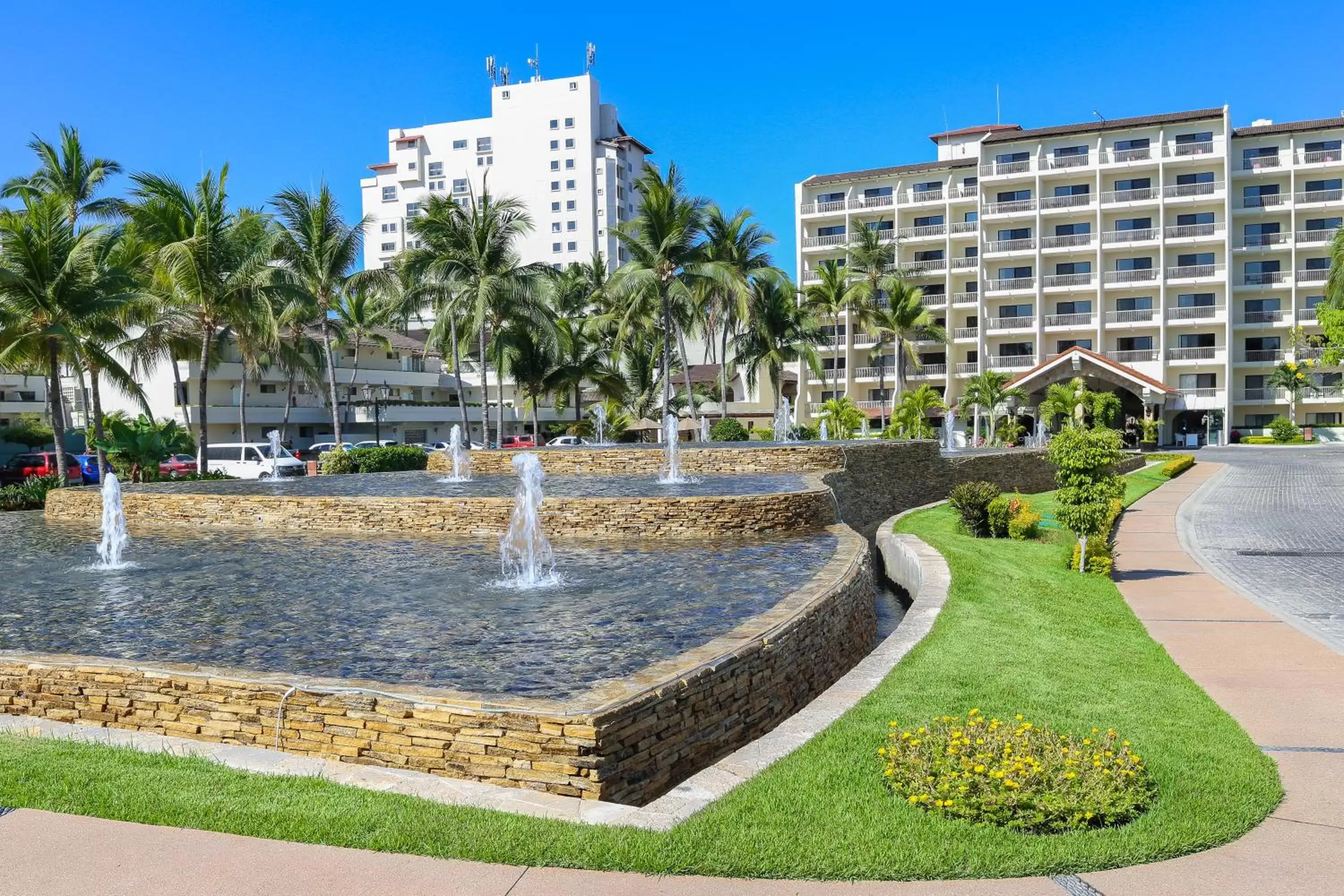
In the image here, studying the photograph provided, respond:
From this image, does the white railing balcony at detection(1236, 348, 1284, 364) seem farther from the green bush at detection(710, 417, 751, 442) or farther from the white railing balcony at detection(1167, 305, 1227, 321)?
the green bush at detection(710, 417, 751, 442)

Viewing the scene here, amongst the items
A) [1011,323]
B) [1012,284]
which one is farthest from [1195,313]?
[1012,284]

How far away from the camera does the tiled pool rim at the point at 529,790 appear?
495cm

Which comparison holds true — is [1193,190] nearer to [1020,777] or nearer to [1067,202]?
[1067,202]

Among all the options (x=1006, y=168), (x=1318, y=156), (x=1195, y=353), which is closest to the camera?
(x=1318, y=156)

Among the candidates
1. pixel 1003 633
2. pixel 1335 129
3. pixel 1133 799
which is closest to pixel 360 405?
pixel 1003 633

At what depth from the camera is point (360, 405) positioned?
5691 cm

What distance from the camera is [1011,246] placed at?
204ft

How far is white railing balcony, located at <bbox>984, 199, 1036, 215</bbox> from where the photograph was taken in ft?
202

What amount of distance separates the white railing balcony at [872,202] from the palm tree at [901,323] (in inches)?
345

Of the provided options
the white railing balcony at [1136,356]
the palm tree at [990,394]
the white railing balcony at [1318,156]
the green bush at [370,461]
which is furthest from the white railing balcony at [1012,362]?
Result: the green bush at [370,461]

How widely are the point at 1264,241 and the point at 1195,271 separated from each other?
5.02 m

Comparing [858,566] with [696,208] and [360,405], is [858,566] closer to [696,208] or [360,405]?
[696,208]

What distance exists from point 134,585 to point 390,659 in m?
6.04

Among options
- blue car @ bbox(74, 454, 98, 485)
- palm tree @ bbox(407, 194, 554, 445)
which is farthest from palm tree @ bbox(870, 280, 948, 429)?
blue car @ bbox(74, 454, 98, 485)
